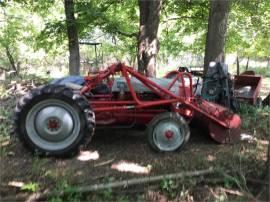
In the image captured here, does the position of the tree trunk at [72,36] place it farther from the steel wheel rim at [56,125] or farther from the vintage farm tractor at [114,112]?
the steel wheel rim at [56,125]

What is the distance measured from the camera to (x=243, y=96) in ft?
32.6

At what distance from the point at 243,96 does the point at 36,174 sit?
612 centimetres

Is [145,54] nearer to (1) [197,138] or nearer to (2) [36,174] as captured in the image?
(1) [197,138]

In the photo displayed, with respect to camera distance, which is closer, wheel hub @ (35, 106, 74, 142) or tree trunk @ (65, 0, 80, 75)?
wheel hub @ (35, 106, 74, 142)

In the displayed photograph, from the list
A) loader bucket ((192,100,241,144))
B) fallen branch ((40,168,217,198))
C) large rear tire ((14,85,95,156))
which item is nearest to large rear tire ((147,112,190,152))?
loader bucket ((192,100,241,144))

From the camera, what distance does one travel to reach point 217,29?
31.1 ft

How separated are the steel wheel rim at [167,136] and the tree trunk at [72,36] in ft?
24.0

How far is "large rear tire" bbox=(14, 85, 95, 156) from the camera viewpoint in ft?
18.9

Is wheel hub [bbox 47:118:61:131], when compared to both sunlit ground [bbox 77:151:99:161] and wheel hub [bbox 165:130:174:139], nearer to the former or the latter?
sunlit ground [bbox 77:151:99:161]

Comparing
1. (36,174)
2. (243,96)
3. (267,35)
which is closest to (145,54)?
(243,96)

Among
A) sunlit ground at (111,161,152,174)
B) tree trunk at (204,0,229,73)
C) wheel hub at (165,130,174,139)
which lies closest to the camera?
sunlit ground at (111,161,152,174)

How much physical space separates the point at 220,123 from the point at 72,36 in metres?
7.87

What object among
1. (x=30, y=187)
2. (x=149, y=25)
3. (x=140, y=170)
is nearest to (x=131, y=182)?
(x=140, y=170)

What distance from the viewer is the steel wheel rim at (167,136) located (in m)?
6.13
